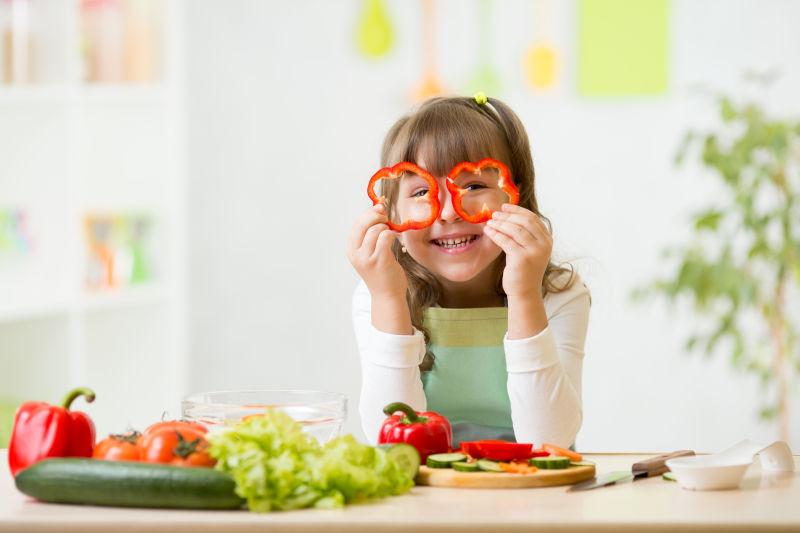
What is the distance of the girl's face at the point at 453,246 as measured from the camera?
2.09 m

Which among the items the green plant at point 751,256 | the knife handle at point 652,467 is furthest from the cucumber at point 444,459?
the green plant at point 751,256

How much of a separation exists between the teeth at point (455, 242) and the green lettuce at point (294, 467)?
2.65ft

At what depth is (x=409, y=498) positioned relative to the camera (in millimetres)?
1349

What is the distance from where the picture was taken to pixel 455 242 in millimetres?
2123

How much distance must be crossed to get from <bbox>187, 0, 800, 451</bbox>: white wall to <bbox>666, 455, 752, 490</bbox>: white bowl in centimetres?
288

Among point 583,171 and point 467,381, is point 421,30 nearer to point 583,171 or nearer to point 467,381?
point 583,171

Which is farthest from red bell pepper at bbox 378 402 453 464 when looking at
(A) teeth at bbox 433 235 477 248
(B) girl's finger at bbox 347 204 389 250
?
(A) teeth at bbox 433 235 477 248

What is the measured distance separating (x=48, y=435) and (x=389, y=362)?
0.72 meters

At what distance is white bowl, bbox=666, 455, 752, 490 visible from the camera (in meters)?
1.39

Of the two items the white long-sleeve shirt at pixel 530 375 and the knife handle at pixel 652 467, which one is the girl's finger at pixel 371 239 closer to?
the white long-sleeve shirt at pixel 530 375

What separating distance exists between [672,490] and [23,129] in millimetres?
3073

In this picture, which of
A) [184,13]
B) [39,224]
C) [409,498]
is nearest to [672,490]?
[409,498]

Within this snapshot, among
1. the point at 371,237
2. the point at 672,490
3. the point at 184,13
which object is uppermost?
the point at 184,13

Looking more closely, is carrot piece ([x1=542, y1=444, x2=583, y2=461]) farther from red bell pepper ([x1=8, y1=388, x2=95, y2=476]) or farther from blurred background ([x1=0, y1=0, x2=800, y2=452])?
blurred background ([x1=0, y1=0, x2=800, y2=452])
